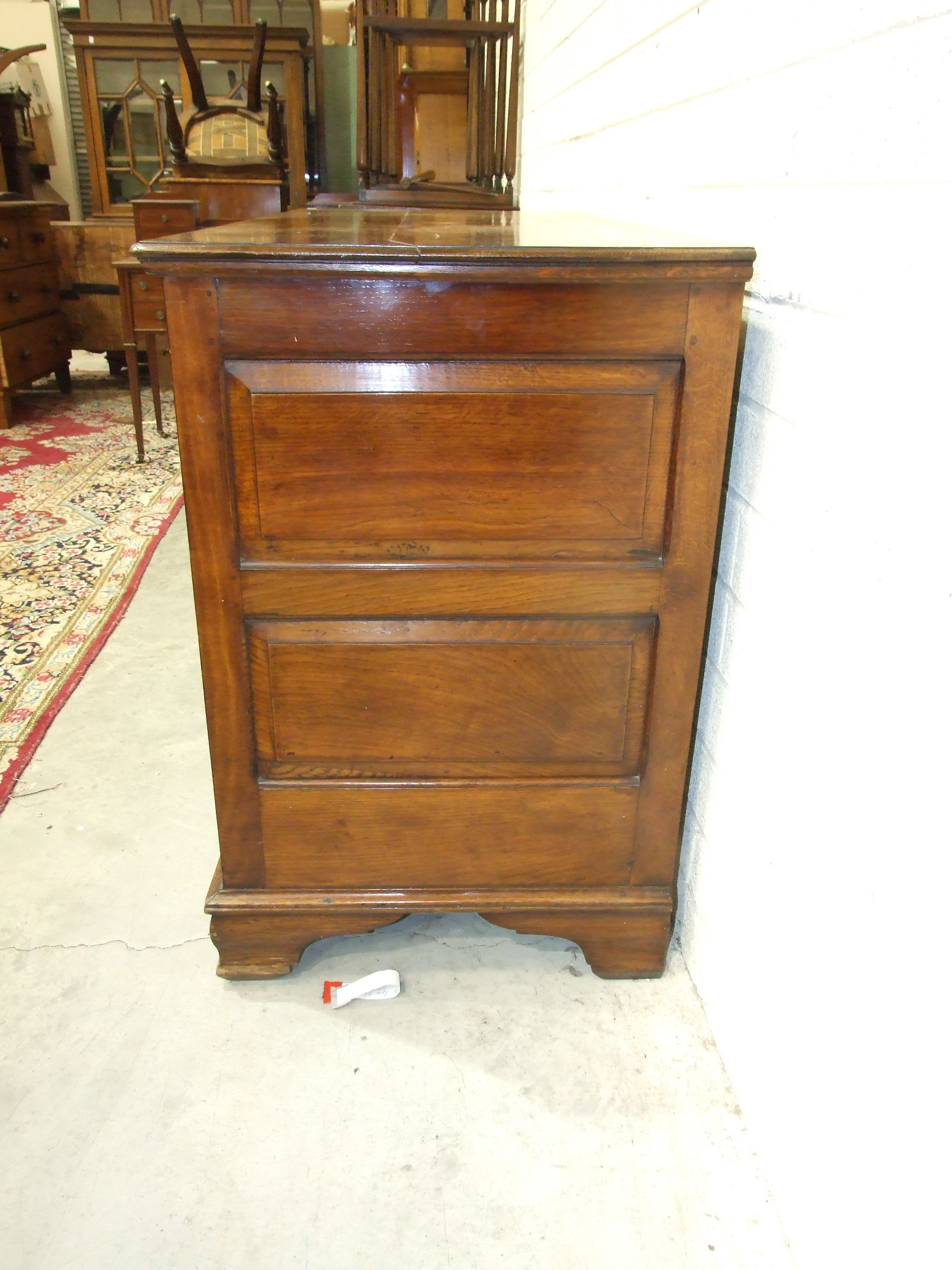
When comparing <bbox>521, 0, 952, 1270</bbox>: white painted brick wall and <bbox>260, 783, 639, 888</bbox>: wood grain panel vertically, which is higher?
<bbox>521, 0, 952, 1270</bbox>: white painted brick wall

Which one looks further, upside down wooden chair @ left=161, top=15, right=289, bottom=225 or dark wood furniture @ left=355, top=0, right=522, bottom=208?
upside down wooden chair @ left=161, top=15, right=289, bottom=225

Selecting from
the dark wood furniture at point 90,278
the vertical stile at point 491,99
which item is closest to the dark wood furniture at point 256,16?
the dark wood furniture at point 90,278

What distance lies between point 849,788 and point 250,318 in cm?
81

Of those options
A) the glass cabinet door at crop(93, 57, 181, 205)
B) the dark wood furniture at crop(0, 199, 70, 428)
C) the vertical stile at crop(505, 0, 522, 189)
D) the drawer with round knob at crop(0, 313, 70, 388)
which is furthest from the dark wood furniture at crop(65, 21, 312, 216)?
the vertical stile at crop(505, 0, 522, 189)

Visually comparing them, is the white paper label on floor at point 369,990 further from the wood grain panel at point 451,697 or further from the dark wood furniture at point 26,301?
the dark wood furniture at point 26,301

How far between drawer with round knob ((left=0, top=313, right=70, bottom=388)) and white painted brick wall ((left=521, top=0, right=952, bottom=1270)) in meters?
3.79

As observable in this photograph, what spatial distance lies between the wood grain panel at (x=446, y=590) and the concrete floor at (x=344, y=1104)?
587 mm

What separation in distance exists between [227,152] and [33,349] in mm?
1347

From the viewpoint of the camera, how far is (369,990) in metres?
1.33

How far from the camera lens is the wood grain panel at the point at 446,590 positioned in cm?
114

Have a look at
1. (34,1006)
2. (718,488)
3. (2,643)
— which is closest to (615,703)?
(718,488)

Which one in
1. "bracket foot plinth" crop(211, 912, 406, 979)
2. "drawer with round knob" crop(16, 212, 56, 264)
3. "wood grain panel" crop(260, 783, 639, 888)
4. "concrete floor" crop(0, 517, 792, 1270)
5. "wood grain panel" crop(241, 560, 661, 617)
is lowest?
"concrete floor" crop(0, 517, 792, 1270)

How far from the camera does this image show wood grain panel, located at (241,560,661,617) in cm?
114

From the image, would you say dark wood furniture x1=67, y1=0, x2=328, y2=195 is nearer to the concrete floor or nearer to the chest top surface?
the chest top surface
